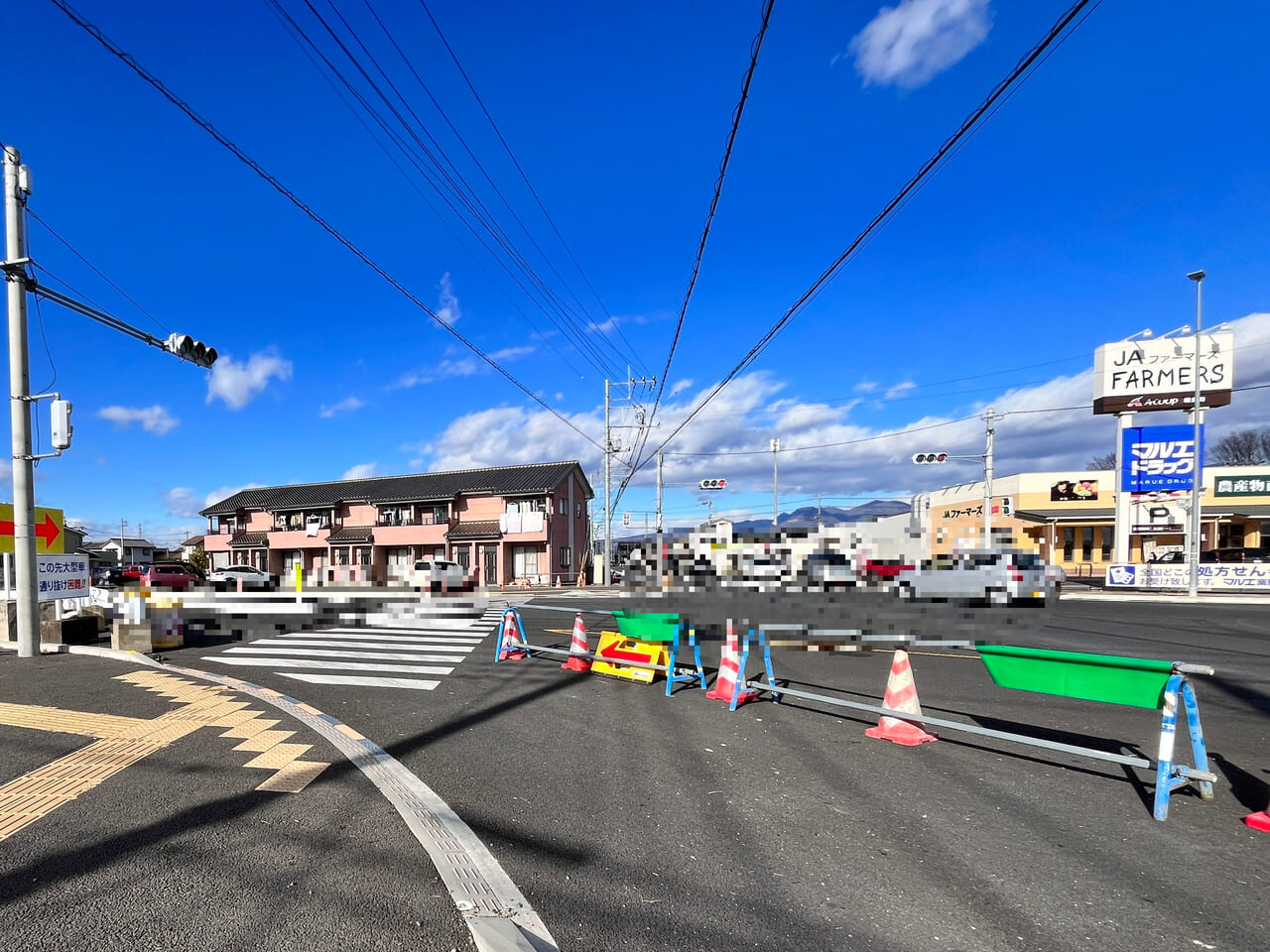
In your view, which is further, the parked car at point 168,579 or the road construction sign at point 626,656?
the parked car at point 168,579

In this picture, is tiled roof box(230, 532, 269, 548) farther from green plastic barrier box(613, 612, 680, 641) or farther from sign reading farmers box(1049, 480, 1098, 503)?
sign reading farmers box(1049, 480, 1098, 503)

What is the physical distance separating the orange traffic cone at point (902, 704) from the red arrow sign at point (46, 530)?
1429 centimetres

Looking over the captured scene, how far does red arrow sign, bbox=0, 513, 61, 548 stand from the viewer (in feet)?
39.2

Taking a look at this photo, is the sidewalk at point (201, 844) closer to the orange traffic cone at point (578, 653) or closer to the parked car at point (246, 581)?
the orange traffic cone at point (578, 653)

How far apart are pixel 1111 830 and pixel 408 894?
4228mm

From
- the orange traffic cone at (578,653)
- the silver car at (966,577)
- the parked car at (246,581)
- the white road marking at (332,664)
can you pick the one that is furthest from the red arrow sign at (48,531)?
the silver car at (966,577)

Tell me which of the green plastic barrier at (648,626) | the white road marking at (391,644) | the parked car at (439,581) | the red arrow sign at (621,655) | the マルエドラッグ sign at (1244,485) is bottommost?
the white road marking at (391,644)

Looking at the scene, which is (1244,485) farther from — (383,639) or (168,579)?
(168,579)

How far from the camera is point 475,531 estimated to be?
36.8m

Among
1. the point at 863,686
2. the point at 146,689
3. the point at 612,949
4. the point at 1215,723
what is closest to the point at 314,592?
the point at 146,689

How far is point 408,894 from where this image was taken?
326 cm

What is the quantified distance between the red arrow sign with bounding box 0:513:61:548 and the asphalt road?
26.3ft

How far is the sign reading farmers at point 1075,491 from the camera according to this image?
140ft

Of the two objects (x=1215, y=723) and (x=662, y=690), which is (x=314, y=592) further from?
(x=1215, y=723)
